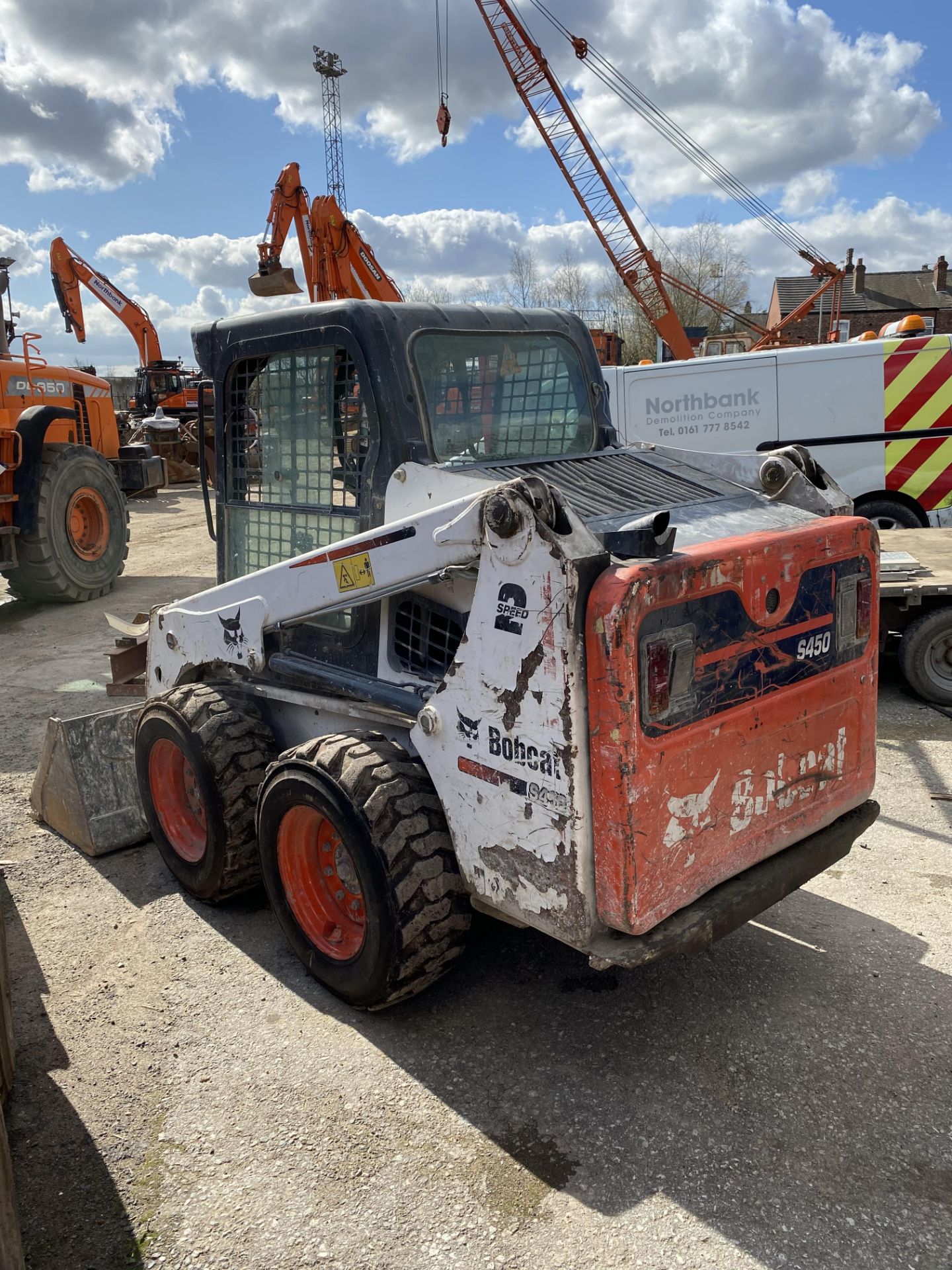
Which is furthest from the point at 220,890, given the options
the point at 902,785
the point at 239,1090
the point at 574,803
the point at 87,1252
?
the point at 902,785

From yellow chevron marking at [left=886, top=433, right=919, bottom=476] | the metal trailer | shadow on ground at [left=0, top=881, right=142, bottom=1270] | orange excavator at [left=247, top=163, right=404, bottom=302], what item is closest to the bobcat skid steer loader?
shadow on ground at [left=0, top=881, right=142, bottom=1270]

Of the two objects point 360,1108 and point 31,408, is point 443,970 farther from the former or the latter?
point 31,408

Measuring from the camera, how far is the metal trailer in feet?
20.1

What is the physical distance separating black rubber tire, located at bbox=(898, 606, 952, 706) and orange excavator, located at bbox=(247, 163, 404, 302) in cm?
911

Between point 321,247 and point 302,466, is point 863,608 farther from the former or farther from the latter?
point 321,247

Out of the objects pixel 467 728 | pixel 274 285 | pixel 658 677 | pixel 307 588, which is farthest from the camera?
pixel 274 285

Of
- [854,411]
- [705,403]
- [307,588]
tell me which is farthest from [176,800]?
[854,411]

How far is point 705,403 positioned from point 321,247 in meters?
6.60

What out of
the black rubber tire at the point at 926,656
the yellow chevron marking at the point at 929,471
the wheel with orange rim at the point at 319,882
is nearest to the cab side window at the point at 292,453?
the wheel with orange rim at the point at 319,882

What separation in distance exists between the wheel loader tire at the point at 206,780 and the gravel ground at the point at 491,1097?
21cm

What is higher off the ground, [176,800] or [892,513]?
[892,513]

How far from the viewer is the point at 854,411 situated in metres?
8.81

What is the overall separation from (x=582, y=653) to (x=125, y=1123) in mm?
1876

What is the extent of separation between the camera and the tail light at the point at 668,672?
100.0 inches
